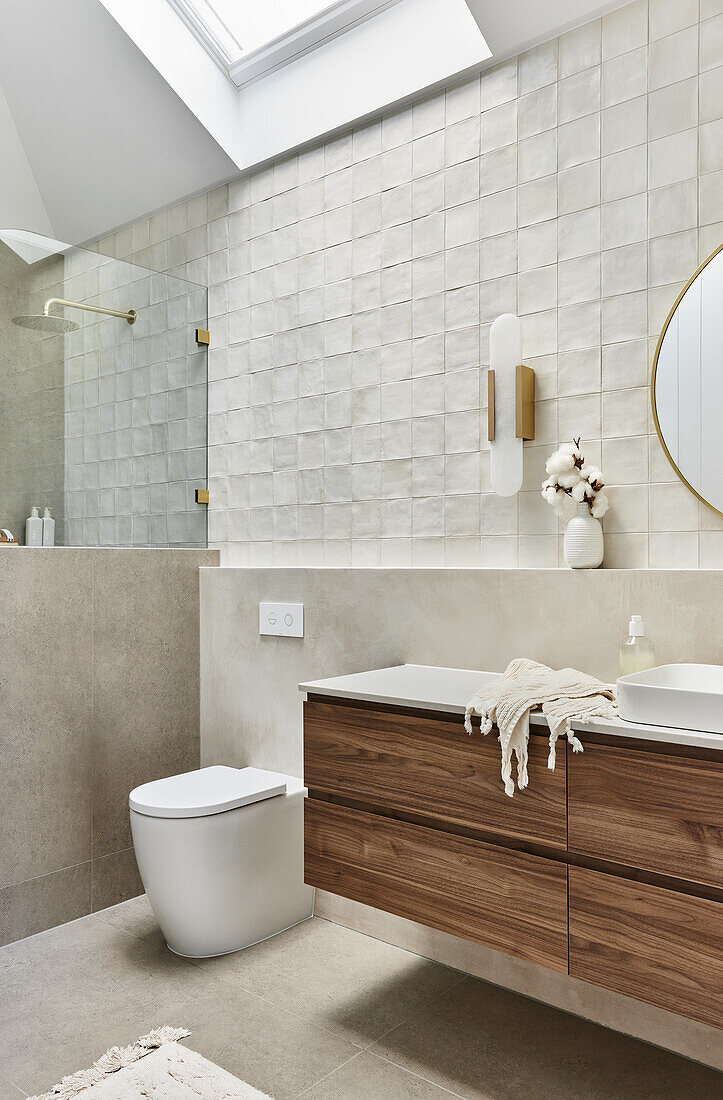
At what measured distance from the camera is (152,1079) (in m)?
1.61

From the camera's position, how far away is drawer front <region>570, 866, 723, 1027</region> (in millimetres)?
1291

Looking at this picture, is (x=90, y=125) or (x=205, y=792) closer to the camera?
(x=205, y=792)

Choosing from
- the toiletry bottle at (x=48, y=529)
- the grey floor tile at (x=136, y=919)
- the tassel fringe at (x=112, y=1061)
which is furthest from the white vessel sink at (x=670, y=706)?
the toiletry bottle at (x=48, y=529)

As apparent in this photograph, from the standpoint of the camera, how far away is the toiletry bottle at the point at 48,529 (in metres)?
2.37

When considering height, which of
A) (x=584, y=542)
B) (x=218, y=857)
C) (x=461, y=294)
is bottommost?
(x=218, y=857)

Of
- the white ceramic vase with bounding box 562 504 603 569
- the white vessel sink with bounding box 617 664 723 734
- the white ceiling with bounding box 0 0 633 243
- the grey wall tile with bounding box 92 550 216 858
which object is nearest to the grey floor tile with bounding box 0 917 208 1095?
the grey wall tile with bounding box 92 550 216 858

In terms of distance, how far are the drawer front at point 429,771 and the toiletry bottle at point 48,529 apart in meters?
1.02

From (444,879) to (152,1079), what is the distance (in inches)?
27.9

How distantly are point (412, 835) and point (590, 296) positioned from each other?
1315 mm

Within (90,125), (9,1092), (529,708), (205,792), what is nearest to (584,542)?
(529,708)

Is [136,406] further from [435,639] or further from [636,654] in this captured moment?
[636,654]

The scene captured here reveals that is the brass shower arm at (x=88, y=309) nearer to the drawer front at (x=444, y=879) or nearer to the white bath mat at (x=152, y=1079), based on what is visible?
the drawer front at (x=444, y=879)

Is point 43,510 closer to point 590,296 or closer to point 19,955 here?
Answer: point 19,955

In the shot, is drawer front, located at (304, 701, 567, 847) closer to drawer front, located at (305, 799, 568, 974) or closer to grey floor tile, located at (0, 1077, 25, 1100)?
drawer front, located at (305, 799, 568, 974)
